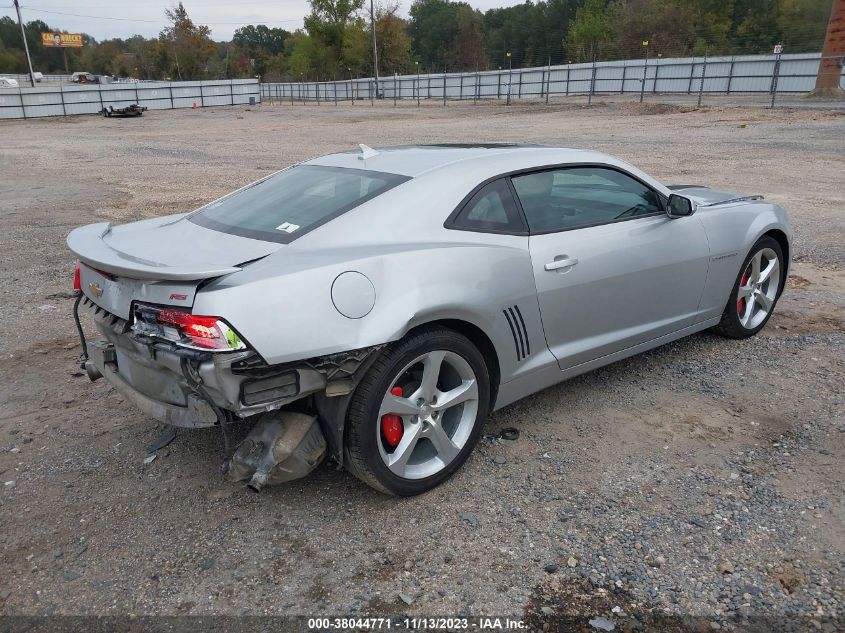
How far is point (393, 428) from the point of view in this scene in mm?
3074

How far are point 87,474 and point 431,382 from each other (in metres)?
1.79

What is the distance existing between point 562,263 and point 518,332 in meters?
0.45

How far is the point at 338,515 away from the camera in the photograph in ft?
9.96

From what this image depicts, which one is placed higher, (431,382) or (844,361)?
(431,382)

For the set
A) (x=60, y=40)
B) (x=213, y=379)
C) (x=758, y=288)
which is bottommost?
(x=758, y=288)

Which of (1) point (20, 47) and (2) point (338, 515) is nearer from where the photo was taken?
(2) point (338, 515)

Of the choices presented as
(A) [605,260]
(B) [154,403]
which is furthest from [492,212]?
(B) [154,403]

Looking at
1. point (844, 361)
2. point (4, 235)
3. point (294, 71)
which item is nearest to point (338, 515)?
point (844, 361)

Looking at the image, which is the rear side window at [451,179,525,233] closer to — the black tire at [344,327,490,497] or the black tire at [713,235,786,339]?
the black tire at [344,327,490,497]

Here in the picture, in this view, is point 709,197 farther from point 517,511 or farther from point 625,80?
point 625,80

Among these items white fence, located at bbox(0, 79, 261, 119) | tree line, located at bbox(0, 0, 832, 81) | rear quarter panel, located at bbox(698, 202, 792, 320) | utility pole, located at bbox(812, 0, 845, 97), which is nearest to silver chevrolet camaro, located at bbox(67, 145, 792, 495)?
rear quarter panel, located at bbox(698, 202, 792, 320)

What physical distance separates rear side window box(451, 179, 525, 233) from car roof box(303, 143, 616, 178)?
17cm

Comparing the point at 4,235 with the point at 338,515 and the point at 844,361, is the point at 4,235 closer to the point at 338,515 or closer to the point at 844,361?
the point at 338,515

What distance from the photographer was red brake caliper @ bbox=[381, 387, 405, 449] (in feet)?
9.95
